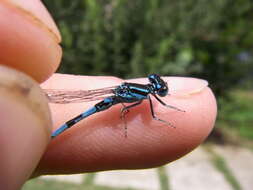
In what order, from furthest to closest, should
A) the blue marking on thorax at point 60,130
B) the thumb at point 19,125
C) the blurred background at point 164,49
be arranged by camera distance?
1. the blurred background at point 164,49
2. the blue marking on thorax at point 60,130
3. the thumb at point 19,125

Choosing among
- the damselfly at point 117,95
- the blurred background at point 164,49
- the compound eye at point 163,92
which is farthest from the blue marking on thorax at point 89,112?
the blurred background at point 164,49

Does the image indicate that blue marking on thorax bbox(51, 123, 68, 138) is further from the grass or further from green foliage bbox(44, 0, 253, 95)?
the grass

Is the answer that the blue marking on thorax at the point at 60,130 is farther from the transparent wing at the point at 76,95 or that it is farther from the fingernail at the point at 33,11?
the fingernail at the point at 33,11

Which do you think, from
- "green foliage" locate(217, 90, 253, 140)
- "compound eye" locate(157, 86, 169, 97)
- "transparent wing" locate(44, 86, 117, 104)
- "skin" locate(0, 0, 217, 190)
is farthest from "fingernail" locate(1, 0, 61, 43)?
"green foliage" locate(217, 90, 253, 140)

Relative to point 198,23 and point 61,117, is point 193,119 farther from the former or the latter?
point 198,23

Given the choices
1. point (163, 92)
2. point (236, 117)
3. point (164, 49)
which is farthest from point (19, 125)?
point (236, 117)

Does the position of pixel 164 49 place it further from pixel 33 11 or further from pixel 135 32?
pixel 33 11

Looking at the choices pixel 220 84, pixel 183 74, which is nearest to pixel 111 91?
pixel 183 74
